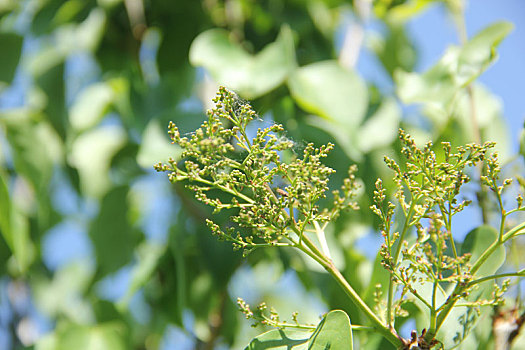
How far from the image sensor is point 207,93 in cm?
130

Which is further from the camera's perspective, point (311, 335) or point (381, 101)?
point (381, 101)

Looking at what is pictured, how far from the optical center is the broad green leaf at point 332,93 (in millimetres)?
855

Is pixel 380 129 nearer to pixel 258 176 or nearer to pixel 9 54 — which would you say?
pixel 258 176

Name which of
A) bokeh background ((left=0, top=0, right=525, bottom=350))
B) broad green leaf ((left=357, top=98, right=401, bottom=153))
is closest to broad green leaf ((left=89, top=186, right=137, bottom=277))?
bokeh background ((left=0, top=0, right=525, bottom=350))

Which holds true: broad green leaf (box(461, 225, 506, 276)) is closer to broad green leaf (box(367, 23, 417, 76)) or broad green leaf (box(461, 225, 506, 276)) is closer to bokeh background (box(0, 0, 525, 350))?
bokeh background (box(0, 0, 525, 350))

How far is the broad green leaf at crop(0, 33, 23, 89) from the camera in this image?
3.67 ft

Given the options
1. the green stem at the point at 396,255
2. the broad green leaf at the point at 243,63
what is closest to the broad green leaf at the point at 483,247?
the green stem at the point at 396,255

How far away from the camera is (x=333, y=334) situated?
409mm

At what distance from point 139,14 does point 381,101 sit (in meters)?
0.58

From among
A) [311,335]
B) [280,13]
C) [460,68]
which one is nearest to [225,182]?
[311,335]

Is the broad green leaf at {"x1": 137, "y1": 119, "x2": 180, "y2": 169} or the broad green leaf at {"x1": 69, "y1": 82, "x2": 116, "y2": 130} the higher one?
the broad green leaf at {"x1": 69, "y1": 82, "x2": 116, "y2": 130}

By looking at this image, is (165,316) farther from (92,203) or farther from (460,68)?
(460,68)

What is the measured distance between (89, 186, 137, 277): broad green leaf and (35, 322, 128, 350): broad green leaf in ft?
0.37

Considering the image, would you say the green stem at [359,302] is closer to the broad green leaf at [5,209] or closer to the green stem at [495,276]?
the green stem at [495,276]
